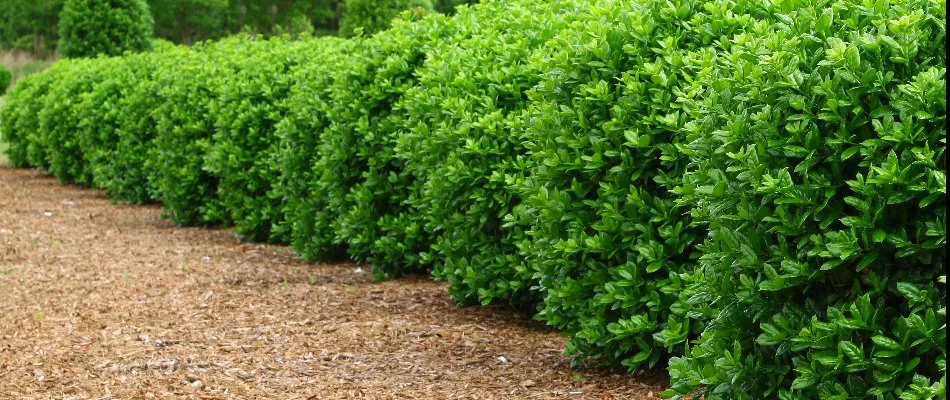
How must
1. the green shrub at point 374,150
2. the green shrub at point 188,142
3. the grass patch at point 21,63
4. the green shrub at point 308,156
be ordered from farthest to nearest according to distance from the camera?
the grass patch at point 21,63 → the green shrub at point 188,142 → the green shrub at point 308,156 → the green shrub at point 374,150

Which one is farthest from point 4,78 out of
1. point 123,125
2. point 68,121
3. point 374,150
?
point 374,150

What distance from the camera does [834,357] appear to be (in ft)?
9.86

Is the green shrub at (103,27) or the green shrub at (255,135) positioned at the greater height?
the green shrub at (103,27)

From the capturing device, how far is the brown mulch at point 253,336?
4660 mm

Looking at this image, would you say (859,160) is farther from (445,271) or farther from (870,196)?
(445,271)

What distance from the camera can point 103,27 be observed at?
20.7 m

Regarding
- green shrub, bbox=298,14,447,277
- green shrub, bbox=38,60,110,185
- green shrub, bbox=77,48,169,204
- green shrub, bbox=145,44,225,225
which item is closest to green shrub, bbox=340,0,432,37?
green shrub, bbox=38,60,110,185

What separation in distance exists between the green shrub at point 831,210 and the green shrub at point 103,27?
18.8 m

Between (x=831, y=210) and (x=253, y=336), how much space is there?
3417 mm

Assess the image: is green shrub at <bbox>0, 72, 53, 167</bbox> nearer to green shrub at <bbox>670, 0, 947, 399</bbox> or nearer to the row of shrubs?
the row of shrubs

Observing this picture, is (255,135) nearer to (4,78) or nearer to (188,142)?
(188,142)

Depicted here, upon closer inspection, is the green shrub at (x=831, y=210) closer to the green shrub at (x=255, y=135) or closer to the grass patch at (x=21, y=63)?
the green shrub at (x=255, y=135)

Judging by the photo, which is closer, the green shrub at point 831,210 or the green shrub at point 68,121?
the green shrub at point 831,210

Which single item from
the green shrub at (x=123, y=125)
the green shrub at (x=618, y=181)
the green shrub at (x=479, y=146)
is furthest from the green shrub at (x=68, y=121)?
the green shrub at (x=618, y=181)
